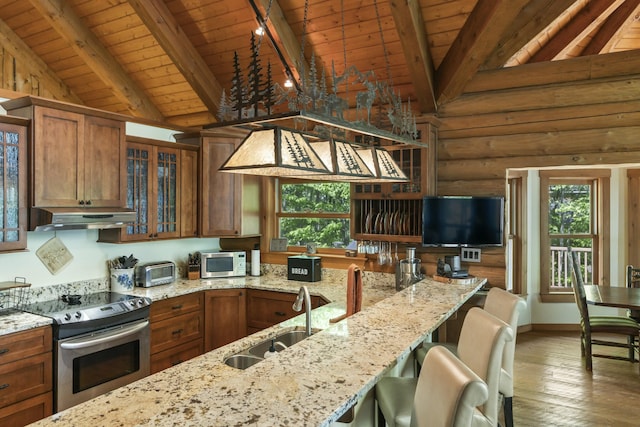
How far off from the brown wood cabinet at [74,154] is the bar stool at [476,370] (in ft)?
9.20

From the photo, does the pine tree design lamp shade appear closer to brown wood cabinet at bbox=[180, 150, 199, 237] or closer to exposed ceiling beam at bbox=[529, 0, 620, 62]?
brown wood cabinet at bbox=[180, 150, 199, 237]

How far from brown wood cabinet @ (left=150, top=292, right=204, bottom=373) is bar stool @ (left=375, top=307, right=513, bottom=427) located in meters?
2.34

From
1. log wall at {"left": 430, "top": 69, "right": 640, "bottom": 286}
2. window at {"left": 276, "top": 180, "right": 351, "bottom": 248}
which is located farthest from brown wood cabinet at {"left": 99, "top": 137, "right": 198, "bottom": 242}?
log wall at {"left": 430, "top": 69, "right": 640, "bottom": 286}

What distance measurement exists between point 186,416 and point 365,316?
1315 millimetres

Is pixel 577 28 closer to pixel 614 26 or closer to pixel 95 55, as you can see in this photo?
pixel 614 26

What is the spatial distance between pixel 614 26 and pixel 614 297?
2.57m

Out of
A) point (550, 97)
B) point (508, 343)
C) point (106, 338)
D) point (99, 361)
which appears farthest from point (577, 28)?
point (99, 361)

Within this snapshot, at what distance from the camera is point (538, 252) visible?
5.91m

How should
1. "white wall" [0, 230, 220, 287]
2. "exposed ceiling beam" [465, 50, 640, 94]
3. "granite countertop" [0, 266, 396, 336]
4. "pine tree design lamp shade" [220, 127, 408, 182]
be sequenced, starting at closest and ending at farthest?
"pine tree design lamp shade" [220, 127, 408, 182]
"white wall" [0, 230, 220, 287]
"exposed ceiling beam" [465, 50, 640, 94]
"granite countertop" [0, 266, 396, 336]

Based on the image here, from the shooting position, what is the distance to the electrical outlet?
13.9 ft

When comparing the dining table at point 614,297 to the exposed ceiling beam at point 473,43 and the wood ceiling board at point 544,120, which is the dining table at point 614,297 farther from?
the exposed ceiling beam at point 473,43

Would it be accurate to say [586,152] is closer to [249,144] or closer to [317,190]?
[317,190]

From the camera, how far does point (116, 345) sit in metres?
3.40

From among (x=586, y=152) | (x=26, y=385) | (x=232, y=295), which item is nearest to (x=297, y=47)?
(x=232, y=295)
